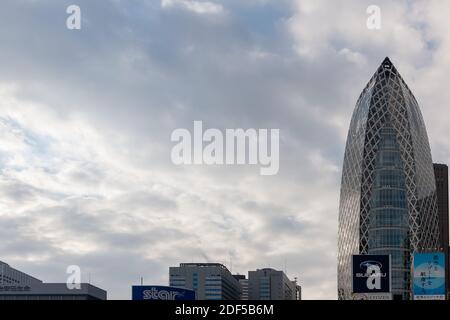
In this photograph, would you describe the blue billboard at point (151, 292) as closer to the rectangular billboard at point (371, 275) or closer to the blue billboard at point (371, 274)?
the rectangular billboard at point (371, 275)

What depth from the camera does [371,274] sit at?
177250 mm

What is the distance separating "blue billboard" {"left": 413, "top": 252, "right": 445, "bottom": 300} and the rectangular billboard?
9.31 metres

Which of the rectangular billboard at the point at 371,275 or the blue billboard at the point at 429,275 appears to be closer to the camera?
the blue billboard at the point at 429,275

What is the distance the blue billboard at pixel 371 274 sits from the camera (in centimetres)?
17425

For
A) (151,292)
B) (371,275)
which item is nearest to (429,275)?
(371,275)

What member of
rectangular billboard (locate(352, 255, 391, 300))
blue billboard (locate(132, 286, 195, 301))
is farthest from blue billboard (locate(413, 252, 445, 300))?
blue billboard (locate(132, 286, 195, 301))

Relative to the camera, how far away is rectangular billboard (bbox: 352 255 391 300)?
174 metres

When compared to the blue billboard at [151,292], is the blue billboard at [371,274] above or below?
above

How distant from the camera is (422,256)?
165 metres

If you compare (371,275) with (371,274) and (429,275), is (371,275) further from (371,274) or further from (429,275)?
A: (429,275)

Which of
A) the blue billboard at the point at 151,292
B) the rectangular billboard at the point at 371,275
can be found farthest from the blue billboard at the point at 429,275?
the blue billboard at the point at 151,292

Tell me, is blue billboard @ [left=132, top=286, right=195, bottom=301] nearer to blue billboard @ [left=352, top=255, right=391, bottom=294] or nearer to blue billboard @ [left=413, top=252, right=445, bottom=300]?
blue billboard @ [left=352, top=255, right=391, bottom=294]
